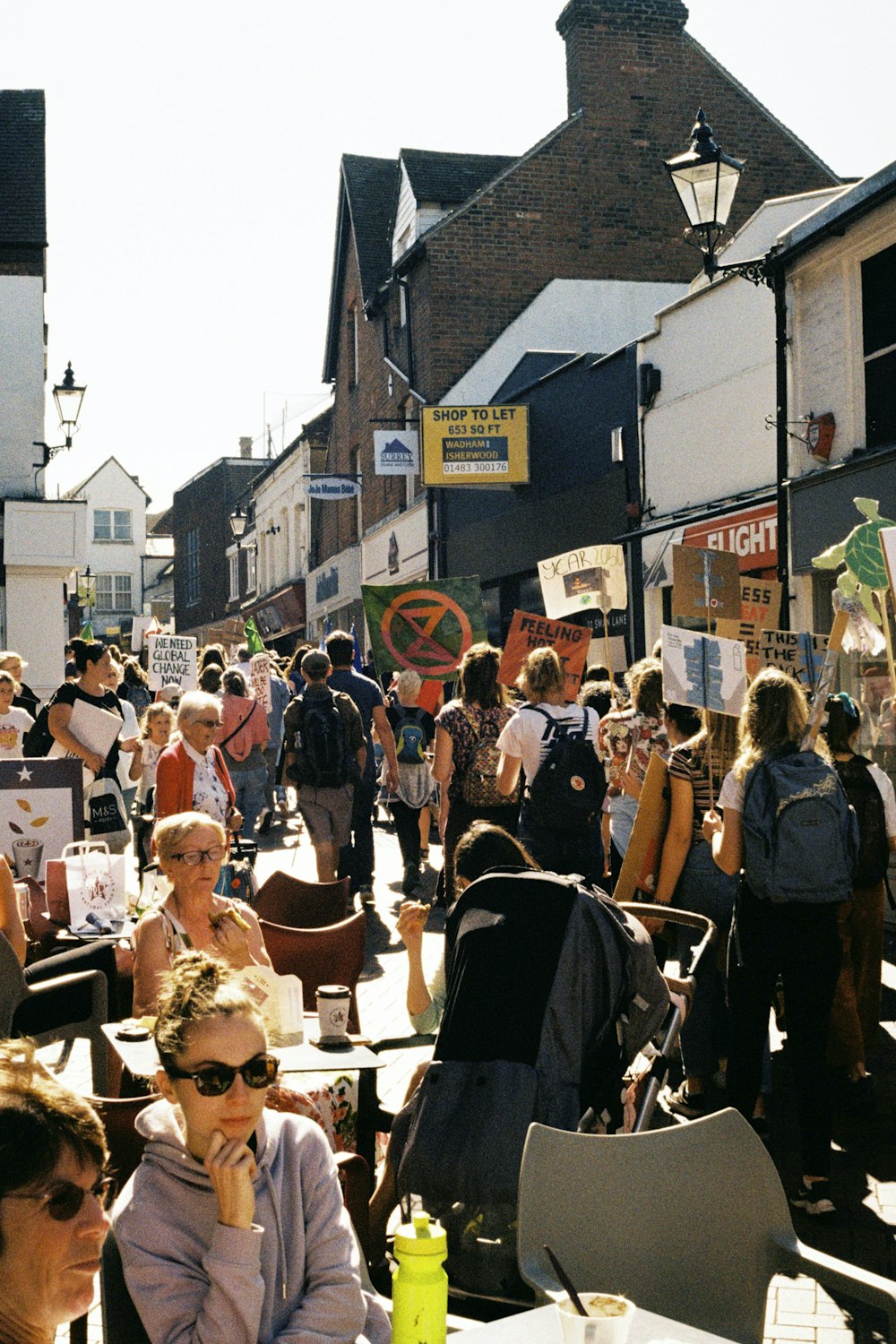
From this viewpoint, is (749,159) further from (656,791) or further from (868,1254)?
(868,1254)

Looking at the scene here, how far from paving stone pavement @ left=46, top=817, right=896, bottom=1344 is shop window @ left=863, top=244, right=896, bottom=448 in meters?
4.44

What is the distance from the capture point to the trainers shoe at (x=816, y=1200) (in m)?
4.98

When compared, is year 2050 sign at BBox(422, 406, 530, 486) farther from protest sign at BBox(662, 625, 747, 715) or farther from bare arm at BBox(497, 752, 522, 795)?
protest sign at BBox(662, 625, 747, 715)

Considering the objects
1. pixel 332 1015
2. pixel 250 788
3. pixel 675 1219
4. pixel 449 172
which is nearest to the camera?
pixel 675 1219

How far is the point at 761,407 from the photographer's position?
14922mm

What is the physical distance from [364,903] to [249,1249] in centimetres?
895

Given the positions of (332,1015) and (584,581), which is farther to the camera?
(584,581)

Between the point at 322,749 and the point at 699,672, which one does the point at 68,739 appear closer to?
the point at 322,749

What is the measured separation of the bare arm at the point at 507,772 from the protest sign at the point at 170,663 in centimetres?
865

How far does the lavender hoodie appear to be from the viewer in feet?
8.95

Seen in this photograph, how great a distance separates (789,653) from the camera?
7.89 m

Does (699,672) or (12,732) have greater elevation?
(699,672)

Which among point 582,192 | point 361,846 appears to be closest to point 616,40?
point 582,192

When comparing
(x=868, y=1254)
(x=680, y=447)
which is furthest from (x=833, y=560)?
(x=680, y=447)
